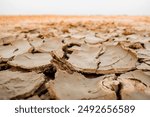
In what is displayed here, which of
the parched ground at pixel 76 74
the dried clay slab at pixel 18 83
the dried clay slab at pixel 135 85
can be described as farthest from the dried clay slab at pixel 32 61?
the dried clay slab at pixel 135 85

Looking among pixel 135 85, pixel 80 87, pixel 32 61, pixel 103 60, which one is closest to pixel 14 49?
pixel 32 61

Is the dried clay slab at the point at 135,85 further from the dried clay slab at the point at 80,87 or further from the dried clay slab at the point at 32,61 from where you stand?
the dried clay slab at the point at 32,61

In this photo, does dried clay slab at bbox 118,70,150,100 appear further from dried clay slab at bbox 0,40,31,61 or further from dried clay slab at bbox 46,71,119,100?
dried clay slab at bbox 0,40,31,61

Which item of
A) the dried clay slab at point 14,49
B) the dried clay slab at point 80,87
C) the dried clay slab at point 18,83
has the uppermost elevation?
the dried clay slab at point 80,87

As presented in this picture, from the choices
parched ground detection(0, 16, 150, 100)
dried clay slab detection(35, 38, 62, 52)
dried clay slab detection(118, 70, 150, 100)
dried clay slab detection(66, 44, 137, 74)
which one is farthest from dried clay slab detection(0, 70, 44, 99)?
dried clay slab detection(35, 38, 62, 52)

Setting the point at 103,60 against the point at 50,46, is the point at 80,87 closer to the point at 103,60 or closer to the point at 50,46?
the point at 103,60

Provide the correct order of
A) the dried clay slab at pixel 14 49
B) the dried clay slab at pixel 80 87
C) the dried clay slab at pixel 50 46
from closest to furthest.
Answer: the dried clay slab at pixel 80 87
the dried clay slab at pixel 14 49
the dried clay slab at pixel 50 46

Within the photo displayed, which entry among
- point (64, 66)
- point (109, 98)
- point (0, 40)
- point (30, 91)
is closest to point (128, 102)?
point (109, 98)
